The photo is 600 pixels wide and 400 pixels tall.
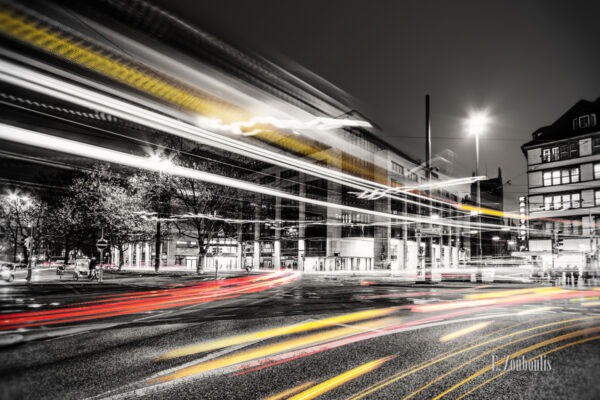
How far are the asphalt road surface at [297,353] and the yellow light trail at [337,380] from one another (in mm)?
15

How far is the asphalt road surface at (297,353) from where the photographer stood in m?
4.11

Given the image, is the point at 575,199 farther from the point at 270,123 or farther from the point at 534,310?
the point at 270,123

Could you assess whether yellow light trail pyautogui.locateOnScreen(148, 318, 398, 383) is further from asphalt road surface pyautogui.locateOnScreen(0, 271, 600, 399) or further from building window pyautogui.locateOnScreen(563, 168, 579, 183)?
building window pyautogui.locateOnScreen(563, 168, 579, 183)

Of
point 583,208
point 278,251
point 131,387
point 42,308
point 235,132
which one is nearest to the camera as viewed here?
point 131,387

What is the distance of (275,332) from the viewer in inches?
290

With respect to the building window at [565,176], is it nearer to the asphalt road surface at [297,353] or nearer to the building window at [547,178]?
the building window at [547,178]

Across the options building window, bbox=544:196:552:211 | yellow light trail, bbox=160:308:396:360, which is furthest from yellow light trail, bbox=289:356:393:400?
building window, bbox=544:196:552:211

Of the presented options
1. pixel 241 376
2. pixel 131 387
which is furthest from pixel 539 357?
pixel 131 387

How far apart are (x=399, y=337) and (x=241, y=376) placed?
383cm

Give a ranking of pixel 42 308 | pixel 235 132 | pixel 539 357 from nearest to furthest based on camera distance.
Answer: pixel 539 357 < pixel 235 132 < pixel 42 308

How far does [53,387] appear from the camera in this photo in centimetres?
438

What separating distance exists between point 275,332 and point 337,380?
307 cm

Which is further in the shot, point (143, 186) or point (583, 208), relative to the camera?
point (583, 208)

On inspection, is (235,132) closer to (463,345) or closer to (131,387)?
(131,387)
